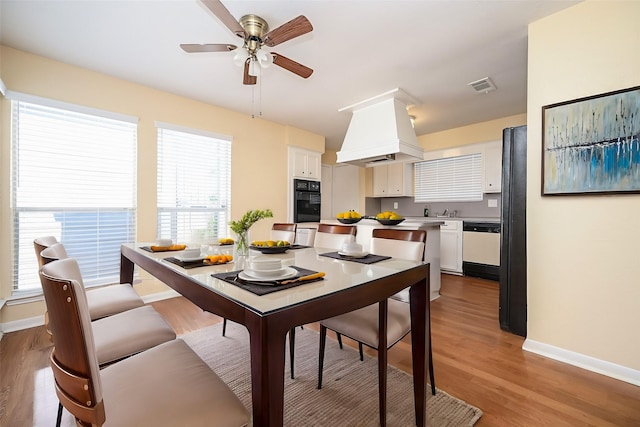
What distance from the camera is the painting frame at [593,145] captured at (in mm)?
1702

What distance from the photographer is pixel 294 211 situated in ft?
15.2

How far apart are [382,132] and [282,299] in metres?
2.96

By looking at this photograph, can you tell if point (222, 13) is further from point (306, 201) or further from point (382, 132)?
point (306, 201)

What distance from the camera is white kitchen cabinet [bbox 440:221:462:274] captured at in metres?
4.45

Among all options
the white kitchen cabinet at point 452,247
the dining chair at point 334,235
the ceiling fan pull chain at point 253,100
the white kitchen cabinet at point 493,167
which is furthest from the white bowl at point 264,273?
the white kitchen cabinet at point 493,167

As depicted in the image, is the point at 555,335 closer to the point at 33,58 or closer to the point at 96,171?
the point at 96,171

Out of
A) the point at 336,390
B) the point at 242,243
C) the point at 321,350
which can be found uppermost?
the point at 242,243

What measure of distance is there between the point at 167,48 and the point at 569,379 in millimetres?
3990

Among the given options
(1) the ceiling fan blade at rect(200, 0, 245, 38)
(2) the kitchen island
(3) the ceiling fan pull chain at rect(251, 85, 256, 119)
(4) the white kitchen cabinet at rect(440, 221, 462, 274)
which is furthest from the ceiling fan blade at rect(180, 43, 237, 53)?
(4) the white kitchen cabinet at rect(440, 221, 462, 274)

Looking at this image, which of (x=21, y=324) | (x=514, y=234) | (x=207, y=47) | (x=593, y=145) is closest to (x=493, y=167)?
(x=514, y=234)

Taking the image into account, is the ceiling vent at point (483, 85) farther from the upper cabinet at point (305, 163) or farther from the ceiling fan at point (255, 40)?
the upper cabinet at point (305, 163)

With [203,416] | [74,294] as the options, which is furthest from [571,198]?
[74,294]

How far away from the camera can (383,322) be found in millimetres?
1287

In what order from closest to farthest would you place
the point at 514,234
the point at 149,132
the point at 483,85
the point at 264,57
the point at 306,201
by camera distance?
the point at 264,57
the point at 514,234
the point at 483,85
the point at 149,132
the point at 306,201
